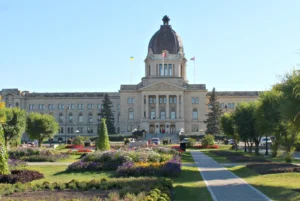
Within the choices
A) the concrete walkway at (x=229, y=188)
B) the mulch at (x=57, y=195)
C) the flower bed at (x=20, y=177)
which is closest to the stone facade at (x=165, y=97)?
the concrete walkway at (x=229, y=188)

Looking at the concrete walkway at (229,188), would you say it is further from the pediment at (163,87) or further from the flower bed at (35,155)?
the pediment at (163,87)

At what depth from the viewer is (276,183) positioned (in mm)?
21000

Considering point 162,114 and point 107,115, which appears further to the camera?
point 162,114

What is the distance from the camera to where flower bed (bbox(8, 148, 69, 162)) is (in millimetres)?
37375

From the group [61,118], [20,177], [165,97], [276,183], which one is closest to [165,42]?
[165,97]

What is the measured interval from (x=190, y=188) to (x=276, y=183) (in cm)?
422

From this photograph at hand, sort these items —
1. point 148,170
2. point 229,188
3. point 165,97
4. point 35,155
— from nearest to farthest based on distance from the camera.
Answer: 1. point 229,188
2. point 148,170
3. point 35,155
4. point 165,97

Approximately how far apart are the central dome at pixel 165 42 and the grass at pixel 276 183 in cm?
7964

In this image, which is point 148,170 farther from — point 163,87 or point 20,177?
point 163,87

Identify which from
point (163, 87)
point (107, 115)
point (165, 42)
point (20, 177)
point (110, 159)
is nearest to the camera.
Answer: point (20, 177)

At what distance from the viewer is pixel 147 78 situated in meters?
106

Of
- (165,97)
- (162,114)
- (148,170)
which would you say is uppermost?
(165,97)

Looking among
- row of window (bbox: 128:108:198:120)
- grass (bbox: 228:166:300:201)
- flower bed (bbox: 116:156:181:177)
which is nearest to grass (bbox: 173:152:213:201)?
flower bed (bbox: 116:156:181:177)

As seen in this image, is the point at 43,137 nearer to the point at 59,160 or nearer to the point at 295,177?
the point at 59,160
